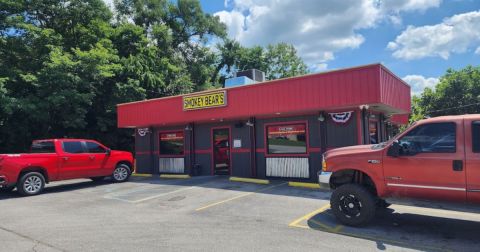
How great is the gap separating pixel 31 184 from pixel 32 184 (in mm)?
32

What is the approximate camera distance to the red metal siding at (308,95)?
1091 cm

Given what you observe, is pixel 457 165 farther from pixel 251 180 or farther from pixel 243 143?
pixel 243 143

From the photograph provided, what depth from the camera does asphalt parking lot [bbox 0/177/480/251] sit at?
6086 mm

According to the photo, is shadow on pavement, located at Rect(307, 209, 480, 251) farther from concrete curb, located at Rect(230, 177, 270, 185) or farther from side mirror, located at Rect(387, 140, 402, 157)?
concrete curb, located at Rect(230, 177, 270, 185)

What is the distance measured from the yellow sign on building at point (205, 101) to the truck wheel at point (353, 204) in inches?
312

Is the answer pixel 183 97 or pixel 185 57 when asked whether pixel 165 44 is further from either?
pixel 183 97

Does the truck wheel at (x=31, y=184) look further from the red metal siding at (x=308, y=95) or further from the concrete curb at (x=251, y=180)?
the concrete curb at (x=251, y=180)

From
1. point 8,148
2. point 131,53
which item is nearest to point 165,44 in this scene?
point 131,53

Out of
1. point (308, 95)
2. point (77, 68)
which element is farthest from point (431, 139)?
point (77, 68)

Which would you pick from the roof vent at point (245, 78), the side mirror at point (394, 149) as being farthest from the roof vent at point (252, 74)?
the side mirror at point (394, 149)

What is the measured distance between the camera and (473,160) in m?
5.95

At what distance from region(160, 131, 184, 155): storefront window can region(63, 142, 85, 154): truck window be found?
4.95 metres

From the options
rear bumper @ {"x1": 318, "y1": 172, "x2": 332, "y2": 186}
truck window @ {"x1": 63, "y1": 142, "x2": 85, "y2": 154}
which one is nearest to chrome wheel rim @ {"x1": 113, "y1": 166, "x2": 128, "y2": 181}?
truck window @ {"x1": 63, "y1": 142, "x2": 85, "y2": 154}

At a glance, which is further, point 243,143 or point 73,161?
point 243,143
